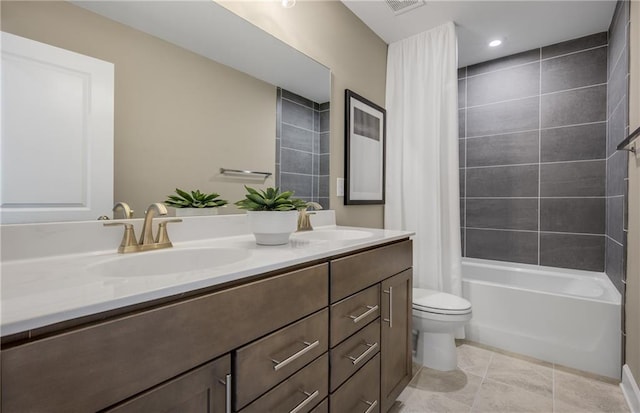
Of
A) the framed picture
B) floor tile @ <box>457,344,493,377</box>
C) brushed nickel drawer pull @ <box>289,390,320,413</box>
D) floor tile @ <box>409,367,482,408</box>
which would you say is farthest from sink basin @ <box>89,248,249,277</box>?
floor tile @ <box>457,344,493,377</box>

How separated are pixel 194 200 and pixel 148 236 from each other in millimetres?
261

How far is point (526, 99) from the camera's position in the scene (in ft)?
8.59

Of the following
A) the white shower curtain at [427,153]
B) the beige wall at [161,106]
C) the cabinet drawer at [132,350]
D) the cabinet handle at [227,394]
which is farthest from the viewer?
the white shower curtain at [427,153]

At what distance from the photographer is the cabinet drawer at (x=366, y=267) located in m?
1.04

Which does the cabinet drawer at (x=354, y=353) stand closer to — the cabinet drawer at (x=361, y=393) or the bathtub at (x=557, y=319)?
the cabinet drawer at (x=361, y=393)

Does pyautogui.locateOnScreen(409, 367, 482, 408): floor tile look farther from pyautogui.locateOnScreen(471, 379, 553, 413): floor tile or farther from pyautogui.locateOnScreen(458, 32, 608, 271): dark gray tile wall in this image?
pyautogui.locateOnScreen(458, 32, 608, 271): dark gray tile wall

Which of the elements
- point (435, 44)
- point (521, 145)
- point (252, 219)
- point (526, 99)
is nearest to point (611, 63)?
point (526, 99)

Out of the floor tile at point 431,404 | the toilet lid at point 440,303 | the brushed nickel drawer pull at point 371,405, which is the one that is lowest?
the floor tile at point 431,404

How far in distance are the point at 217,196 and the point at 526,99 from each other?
110 inches

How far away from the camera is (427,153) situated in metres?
2.20

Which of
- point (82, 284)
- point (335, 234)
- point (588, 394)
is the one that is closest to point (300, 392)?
point (82, 284)

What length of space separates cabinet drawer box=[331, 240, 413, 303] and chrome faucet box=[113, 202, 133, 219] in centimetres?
73

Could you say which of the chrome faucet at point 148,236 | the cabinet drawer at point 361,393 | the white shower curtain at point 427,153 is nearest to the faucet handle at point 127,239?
the chrome faucet at point 148,236

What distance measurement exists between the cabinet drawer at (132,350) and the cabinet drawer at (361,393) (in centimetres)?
47
